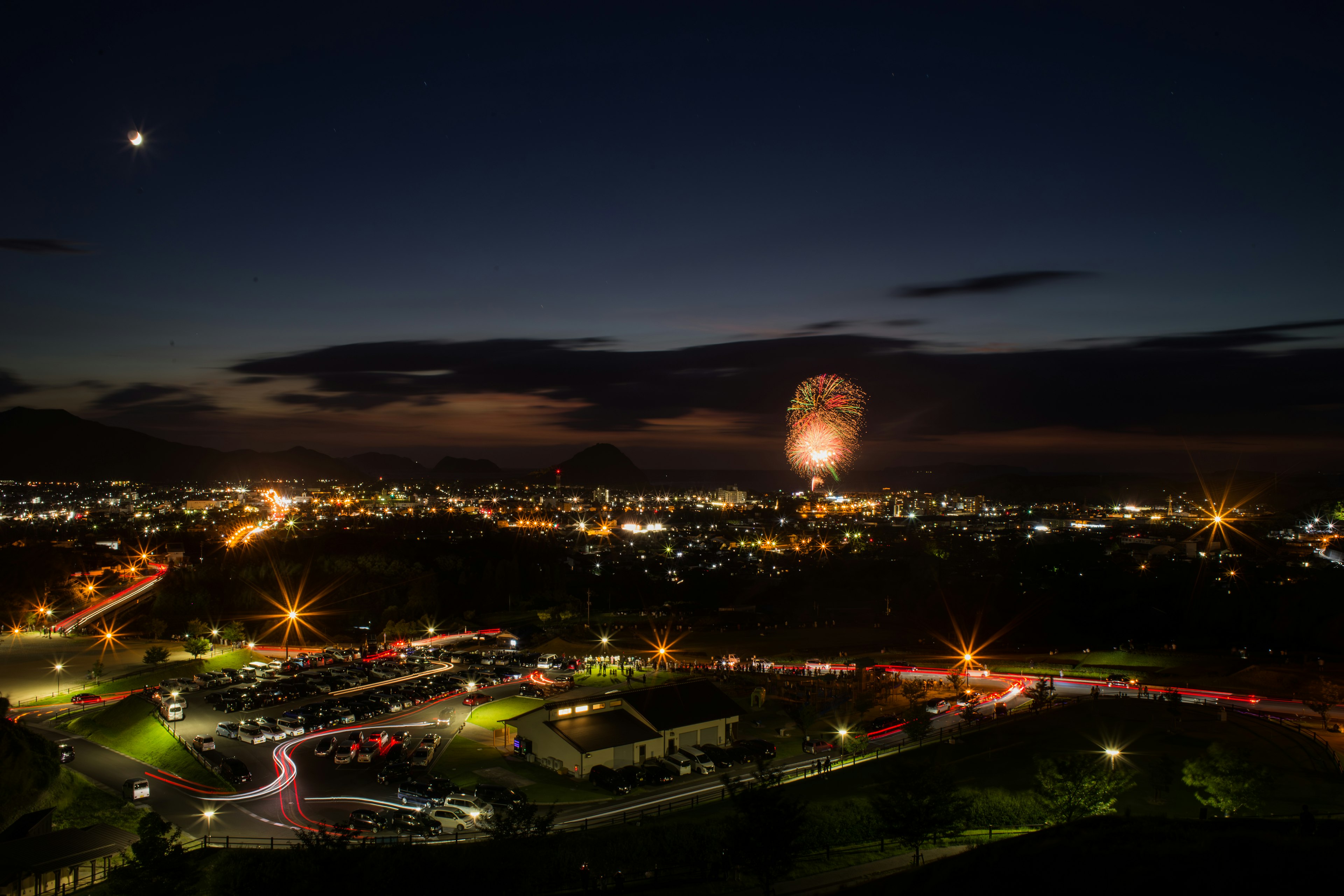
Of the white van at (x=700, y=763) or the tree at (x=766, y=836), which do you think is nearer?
the tree at (x=766, y=836)

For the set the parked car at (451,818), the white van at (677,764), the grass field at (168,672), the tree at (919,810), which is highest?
the tree at (919,810)

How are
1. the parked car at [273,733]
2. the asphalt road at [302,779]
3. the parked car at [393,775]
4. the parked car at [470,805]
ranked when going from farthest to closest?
the parked car at [273,733] < the parked car at [393,775] < the asphalt road at [302,779] < the parked car at [470,805]

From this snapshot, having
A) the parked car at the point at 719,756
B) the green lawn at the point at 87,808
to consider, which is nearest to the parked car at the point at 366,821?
the green lawn at the point at 87,808

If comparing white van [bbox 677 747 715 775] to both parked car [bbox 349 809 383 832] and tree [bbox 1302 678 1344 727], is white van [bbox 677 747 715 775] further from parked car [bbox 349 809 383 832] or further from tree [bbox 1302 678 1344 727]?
tree [bbox 1302 678 1344 727]

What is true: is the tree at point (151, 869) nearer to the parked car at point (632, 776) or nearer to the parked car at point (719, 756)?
the parked car at point (632, 776)

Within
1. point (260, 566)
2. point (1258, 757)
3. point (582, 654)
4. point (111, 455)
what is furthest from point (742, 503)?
point (111, 455)

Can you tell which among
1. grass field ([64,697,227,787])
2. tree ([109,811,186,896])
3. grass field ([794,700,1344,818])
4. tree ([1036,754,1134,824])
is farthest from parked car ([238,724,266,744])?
tree ([1036,754,1134,824])
